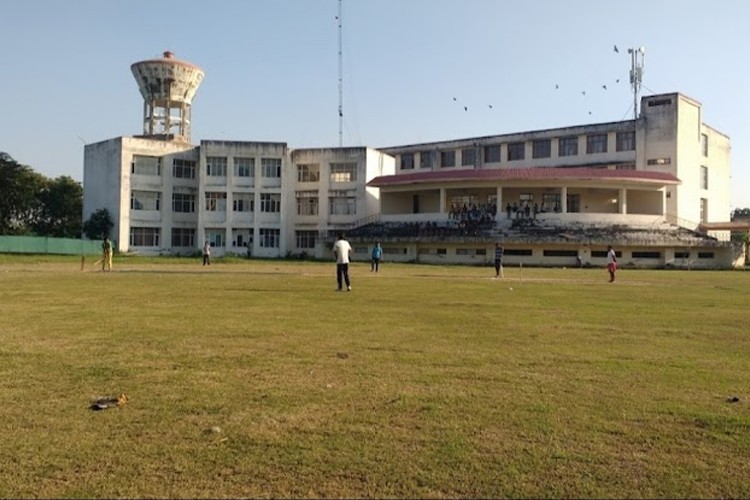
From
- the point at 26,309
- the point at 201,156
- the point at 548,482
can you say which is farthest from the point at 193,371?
the point at 201,156

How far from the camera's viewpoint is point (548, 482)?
4.29 metres

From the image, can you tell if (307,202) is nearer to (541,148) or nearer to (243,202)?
(243,202)

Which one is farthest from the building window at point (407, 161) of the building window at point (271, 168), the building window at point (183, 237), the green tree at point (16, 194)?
the green tree at point (16, 194)

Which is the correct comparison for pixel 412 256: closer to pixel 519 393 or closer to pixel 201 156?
pixel 201 156

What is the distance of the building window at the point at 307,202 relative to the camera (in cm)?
6625

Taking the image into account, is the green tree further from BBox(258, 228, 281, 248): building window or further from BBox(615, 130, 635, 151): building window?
BBox(615, 130, 635, 151): building window

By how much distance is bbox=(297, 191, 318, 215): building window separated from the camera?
66250 mm

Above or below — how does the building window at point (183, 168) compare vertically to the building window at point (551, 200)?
above

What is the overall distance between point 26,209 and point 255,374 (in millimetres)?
75265

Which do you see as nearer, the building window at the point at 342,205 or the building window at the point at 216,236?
the building window at the point at 216,236

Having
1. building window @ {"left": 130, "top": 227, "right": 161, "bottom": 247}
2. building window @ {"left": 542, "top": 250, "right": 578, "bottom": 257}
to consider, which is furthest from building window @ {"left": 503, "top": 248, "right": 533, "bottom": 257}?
building window @ {"left": 130, "top": 227, "right": 161, "bottom": 247}

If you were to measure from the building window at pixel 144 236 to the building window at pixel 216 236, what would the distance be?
186 inches

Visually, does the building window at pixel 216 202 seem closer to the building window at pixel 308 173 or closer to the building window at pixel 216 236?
the building window at pixel 216 236

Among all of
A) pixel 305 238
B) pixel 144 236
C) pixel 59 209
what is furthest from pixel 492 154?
pixel 59 209
